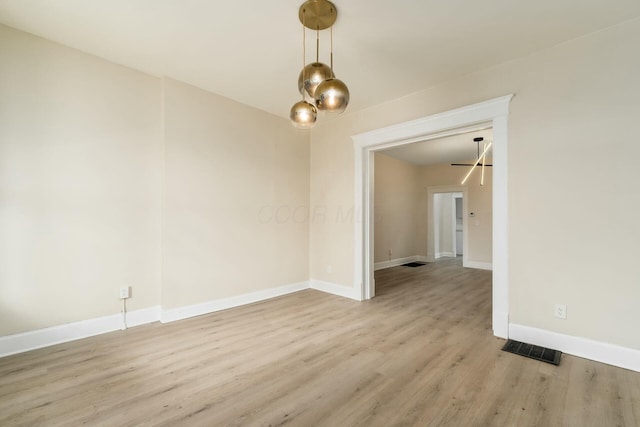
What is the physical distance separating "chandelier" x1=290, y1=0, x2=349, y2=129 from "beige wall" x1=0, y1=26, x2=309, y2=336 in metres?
2.01

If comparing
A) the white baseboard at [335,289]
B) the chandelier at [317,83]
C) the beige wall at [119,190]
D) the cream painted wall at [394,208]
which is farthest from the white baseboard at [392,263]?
the chandelier at [317,83]

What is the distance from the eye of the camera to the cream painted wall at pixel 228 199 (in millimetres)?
3420

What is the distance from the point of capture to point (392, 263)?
7383mm

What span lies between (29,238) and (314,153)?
3805mm

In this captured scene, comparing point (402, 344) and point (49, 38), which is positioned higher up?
point (49, 38)

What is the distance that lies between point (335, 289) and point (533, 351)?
2654 millimetres

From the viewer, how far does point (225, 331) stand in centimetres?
305

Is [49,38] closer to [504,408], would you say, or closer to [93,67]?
[93,67]

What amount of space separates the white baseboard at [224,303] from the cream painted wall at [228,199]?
73 mm

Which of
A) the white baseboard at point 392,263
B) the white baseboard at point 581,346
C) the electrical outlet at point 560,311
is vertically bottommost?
the white baseboard at point 392,263

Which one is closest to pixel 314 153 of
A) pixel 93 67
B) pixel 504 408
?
pixel 93 67

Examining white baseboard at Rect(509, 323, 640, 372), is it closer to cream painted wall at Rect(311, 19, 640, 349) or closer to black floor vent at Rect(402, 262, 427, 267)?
cream painted wall at Rect(311, 19, 640, 349)

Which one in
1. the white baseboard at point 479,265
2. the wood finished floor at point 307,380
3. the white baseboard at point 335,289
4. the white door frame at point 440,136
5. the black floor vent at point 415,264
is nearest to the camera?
the wood finished floor at point 307,380

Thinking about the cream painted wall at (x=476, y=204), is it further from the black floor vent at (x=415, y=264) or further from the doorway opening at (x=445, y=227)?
the doorway opening at (x=445, y=227)
